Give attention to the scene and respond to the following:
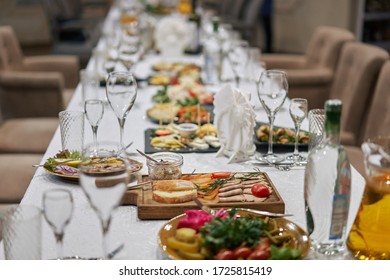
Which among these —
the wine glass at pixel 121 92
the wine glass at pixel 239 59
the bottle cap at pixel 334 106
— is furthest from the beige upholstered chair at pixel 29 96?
the bottle cap at pixel 334 106

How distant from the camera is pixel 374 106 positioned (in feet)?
9.96

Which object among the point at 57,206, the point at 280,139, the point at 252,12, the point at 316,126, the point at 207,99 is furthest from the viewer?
the point at 252,12

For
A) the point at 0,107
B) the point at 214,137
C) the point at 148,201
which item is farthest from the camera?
the point at 0,107

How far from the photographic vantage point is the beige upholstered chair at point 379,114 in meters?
2.89

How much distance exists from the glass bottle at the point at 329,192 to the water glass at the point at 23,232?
57cm

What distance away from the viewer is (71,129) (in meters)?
1.93

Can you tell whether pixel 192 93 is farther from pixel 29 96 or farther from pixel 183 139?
pixel 29 96

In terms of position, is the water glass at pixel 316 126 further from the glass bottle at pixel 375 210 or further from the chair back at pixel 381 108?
the chair back at pixel 381 108

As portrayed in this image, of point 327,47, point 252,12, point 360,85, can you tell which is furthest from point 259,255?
point 252,12

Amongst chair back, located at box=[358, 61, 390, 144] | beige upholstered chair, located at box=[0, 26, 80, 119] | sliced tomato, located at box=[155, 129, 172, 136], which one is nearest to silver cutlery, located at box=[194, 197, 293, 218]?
sliced tomato, located at box=[155, 129, 172, 136]

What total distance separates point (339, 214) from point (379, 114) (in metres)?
1.72

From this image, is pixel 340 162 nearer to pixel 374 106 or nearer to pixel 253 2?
pixel 374 106
